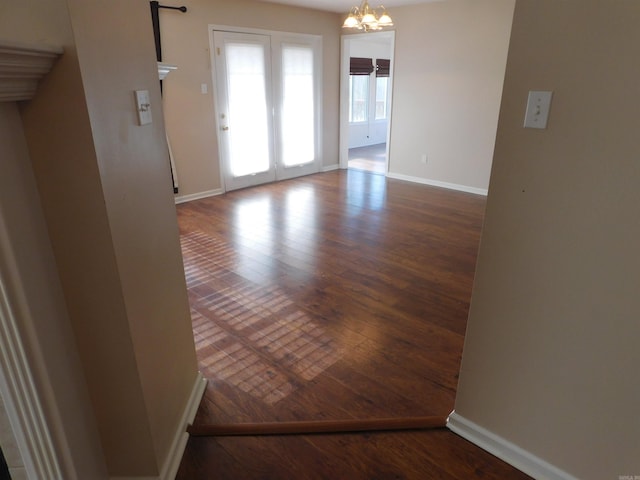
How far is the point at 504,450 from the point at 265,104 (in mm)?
5052

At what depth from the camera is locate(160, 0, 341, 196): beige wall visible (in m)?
4.58

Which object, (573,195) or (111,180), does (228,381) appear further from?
(573,195)

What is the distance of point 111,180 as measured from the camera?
1.12 meters

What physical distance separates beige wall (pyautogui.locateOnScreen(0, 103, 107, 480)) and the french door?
4.39 m

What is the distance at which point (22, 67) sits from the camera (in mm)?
890

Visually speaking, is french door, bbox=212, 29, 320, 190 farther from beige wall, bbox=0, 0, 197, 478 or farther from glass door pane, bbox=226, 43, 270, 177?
beige wall, bbox=0, 0, 197, 478

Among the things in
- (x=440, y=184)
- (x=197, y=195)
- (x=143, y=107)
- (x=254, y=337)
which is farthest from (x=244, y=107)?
(x=143, y=107)

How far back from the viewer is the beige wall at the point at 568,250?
111 centimetres

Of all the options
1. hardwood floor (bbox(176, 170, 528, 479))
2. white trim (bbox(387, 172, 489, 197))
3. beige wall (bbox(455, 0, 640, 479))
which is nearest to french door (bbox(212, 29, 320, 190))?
hardwood floor (bbox(176, 170, 528, 479))

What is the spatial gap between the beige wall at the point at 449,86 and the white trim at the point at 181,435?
4506mm

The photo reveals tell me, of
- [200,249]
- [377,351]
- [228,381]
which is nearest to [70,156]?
[228,381]

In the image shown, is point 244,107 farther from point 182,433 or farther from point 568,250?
point 568,250

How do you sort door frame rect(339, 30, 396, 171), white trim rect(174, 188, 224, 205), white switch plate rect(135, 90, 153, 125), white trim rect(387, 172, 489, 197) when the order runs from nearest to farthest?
white switch plate rect(135, 90, 153, 125), white trim rect(174, 188, 224, 205), white trim rect(387, 172, 489, 197), door frame rect(339, 30, 396, 171)

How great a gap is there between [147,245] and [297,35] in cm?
A: 521
